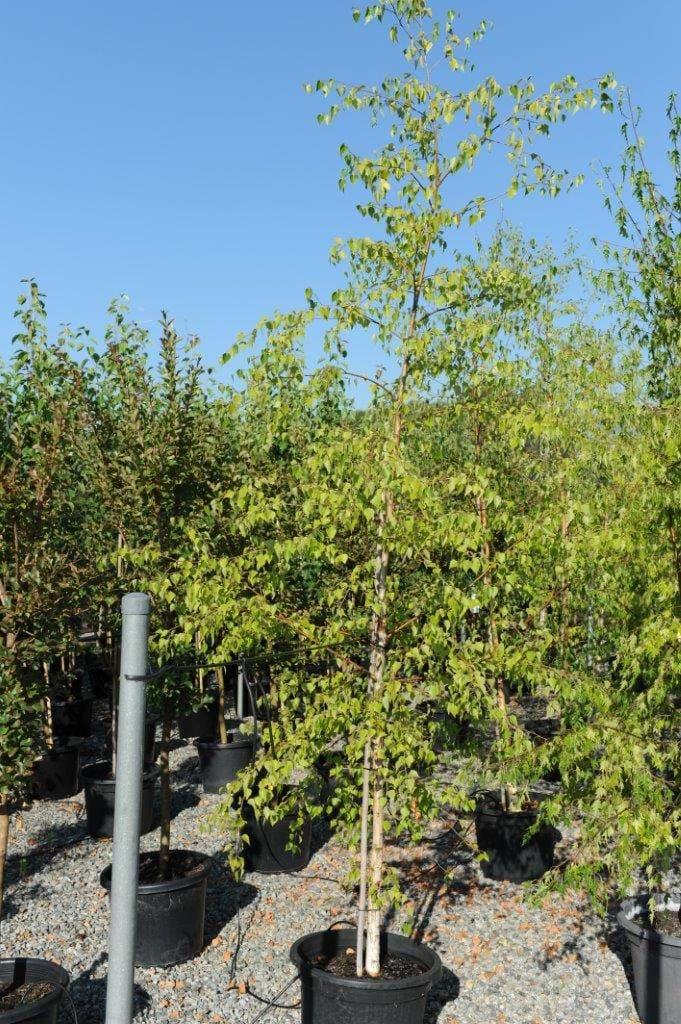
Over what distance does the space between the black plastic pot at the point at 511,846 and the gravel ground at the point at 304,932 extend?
16 centimetres

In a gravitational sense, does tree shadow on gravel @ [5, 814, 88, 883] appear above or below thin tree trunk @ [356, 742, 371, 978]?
below

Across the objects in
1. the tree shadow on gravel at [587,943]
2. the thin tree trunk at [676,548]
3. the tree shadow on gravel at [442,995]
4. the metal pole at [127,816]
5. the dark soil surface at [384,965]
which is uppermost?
the thin tree trunk at [676,548]

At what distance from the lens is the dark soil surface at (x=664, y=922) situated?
5.64 metres

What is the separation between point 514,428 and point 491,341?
2.07 feet

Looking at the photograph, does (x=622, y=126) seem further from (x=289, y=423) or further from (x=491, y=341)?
(x=289, y=423)

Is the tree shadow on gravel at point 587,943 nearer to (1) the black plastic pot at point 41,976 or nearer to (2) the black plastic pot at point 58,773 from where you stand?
(1) the black plastic pot at point 41,976

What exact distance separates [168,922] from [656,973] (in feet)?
10.5

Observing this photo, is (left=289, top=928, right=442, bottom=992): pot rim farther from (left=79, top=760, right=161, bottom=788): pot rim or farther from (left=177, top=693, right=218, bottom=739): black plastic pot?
(left=177, top=693, right=218, bottom=739): black plastic pot

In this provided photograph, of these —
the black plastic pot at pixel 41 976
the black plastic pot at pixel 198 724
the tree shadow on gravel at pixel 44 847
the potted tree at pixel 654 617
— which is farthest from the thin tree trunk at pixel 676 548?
the black plastic pot at pixel 198 724

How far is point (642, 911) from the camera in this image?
19.2ft

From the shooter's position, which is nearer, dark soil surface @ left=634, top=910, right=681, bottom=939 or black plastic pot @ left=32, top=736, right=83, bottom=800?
dark soil surface @ left=634, top=910, right=681, bottom=939

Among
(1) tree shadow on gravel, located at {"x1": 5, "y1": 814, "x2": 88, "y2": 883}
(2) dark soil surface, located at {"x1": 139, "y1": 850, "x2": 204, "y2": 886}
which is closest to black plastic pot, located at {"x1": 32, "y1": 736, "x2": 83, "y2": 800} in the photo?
(1) tree shadow on gravel, located at {"x1": 5, "y1": 814, "x2": 88, "y2": 883}

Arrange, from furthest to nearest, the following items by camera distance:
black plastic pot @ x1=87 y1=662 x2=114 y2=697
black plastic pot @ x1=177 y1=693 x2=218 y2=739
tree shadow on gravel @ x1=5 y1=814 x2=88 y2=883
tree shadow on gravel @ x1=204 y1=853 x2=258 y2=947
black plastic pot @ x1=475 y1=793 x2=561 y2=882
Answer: black plastic pot @ x1=87 y1=662 x2=114 y2=697, black plastic pot @ x1=177 y1=693 x2=218 y2=739, tree shadow on gravel @ x1=5 y1=814 x2=88 y2=883, black plastic pot @ x1=475 y1=793 x2=561 y2=882, tree shadow on gravel @ x1=204 y1=853 x2=258 y2=947

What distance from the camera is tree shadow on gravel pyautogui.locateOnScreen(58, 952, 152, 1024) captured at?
5.45 m
